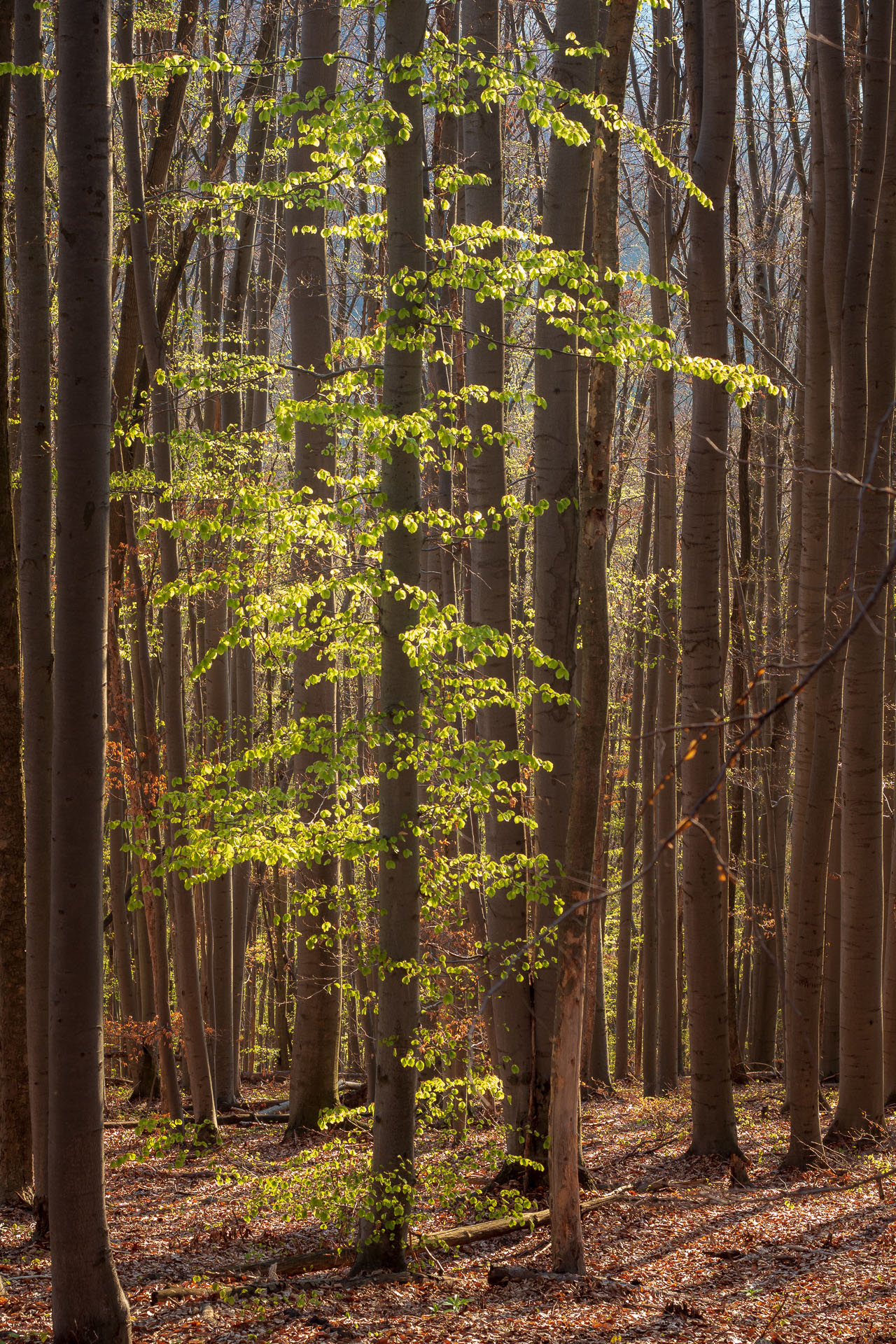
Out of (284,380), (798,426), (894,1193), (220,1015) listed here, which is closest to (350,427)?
(798,426)

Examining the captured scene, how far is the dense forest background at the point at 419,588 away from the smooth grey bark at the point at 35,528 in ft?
0.10

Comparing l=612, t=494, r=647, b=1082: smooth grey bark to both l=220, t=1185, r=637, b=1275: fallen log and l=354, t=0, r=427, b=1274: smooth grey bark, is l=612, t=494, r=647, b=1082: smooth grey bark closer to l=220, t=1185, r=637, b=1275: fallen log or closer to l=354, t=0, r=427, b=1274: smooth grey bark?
l=220, t=1185, r=637, b=1275: fallen log

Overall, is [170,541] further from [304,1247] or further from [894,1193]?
[894,1193]

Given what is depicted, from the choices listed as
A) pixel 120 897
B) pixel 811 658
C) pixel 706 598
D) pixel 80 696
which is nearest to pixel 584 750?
pixel 811 658

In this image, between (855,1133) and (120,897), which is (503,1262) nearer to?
(855,1133)

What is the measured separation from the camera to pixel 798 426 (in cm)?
917

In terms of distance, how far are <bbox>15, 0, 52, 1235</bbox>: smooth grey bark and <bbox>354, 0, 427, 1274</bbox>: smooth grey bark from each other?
2617 millimetres

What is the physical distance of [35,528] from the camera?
277 inches

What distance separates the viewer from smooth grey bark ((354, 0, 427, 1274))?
5488 millimetres

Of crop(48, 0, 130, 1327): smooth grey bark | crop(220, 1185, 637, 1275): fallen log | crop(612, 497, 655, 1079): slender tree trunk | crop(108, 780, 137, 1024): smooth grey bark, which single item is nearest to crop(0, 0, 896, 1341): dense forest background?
crop(48, 0, 130, 1327): smooth grey bark

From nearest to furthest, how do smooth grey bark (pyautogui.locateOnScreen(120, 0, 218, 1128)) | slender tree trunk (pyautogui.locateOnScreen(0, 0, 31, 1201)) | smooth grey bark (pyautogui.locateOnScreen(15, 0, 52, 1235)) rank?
smooth grey bark (pyautogui.locateOnScreen(15, 0, 52, 1235))
slender tree trunk (pyautogui.locateOnScreen(0, 0, 31, 1201))
smooth grey bark (pyautogui.locateOnScreen(120, 0, 218, 1128))

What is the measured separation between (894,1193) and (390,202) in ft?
23.7

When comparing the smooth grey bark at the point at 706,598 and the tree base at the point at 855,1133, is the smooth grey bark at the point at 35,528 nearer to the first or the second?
the smooth grey bark at the point at 706,598

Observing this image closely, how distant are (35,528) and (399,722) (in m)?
3.29
